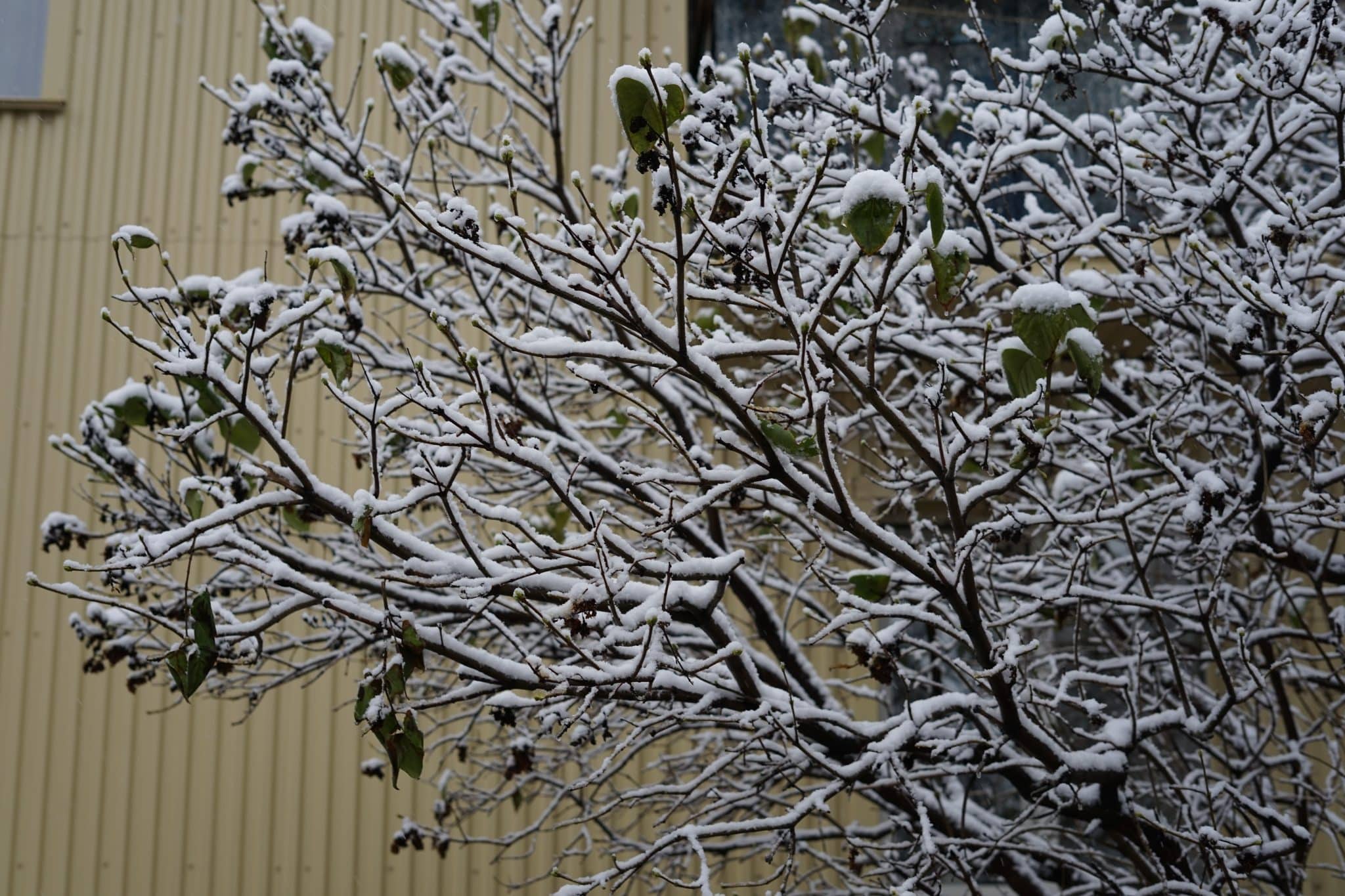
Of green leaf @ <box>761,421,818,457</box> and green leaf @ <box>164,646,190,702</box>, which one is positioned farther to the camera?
green leaf @ <box>164,646,190,702</box>

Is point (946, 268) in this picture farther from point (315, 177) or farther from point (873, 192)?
point (315, 177)

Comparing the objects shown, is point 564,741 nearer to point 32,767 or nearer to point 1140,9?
point 32,767

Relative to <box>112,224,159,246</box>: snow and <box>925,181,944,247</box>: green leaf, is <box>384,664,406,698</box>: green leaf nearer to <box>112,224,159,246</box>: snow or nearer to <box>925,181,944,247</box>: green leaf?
<box>112,224,159,246</box>: snow

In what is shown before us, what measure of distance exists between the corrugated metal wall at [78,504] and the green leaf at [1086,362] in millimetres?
4617

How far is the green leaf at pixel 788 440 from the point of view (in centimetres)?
253

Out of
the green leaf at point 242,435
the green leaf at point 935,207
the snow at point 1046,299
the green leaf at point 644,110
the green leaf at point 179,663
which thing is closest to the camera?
the green leaf at point 644,110

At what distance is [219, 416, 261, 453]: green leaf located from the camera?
3.21 metres

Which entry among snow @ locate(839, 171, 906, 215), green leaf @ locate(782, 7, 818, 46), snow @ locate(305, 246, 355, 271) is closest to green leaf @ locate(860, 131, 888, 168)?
green leaf @ locate(782, 7, 818, 46)

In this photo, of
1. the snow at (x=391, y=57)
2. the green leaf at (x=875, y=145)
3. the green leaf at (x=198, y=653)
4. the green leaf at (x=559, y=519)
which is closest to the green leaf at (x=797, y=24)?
the green leaf at (x=875, y=145)

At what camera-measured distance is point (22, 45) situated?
7328mm

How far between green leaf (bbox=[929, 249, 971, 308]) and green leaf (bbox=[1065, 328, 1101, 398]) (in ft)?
0.83

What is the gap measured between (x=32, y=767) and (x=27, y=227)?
3011 millimetres

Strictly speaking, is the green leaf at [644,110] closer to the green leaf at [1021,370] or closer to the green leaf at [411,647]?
the green leaf at [1021,370]

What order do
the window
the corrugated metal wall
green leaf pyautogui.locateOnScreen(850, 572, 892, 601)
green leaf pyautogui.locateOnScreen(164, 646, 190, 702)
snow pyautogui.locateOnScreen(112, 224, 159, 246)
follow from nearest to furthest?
green leaf pyautogui.locateOnScreen(164, 646, 190, 702)
snow pyautogui.locateOnScreen(112, 224, 159, 246)
green leaf pyautogui.locateOnScreen(850, 572, 892, 601)
the corrugated metal wall
the window
